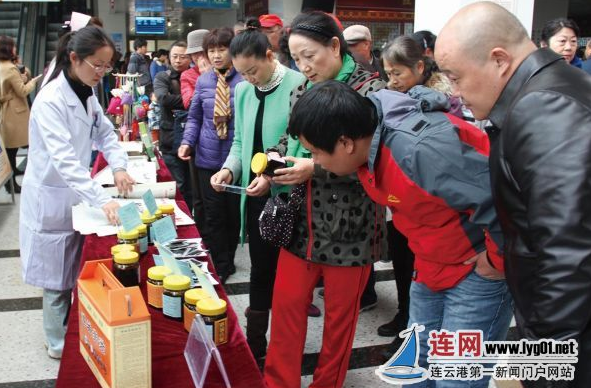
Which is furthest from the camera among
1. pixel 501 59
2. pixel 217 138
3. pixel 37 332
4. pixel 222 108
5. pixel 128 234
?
pixel 217 138

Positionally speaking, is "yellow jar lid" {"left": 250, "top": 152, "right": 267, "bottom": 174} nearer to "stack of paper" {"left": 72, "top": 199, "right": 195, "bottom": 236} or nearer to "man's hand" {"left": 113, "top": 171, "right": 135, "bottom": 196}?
"stack of paper" {"left": 72, "top": 199, "right": 195, "bottom": 236}

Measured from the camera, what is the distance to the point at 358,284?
6.40 ft

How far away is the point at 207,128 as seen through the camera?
3482 millimetres

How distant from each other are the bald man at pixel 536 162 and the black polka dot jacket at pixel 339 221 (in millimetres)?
830

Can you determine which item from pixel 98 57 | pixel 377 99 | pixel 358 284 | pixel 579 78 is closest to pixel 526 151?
pixel 579 78

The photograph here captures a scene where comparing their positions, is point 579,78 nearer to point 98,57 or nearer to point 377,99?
point 377,99

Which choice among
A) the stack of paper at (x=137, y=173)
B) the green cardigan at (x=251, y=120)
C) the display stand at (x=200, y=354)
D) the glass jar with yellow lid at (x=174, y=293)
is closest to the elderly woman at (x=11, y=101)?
the stack of paper at (x=137, y=173)

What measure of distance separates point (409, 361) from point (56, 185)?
152 cm

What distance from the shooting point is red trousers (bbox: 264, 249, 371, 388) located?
1.94m

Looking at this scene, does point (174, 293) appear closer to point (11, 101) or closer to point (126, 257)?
point (126, 257)

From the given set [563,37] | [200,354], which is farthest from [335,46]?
[563,37]

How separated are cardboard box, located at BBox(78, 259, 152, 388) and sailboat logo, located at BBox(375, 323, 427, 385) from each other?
26.6 inches

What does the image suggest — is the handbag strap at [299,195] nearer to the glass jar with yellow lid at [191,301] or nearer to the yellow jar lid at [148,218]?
the yellow jar lid at [148,218]
